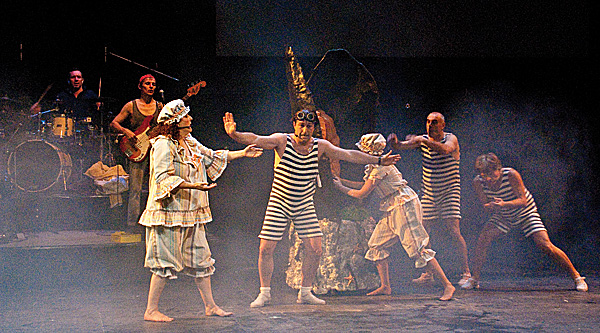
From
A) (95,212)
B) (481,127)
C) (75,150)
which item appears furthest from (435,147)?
(75,150)

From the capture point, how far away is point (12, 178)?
26.7 ft

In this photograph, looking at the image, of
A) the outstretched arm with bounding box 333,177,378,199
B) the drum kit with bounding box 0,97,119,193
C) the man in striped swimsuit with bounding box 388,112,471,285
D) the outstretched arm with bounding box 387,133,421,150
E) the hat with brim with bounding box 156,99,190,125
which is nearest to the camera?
the hat with brim with bounding box 156,99,190,125

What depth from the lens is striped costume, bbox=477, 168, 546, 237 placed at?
5.74m

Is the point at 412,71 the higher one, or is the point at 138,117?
the point at 412,71

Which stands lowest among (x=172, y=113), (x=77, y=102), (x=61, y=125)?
(x=172, y=113)

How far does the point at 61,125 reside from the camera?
8.50m

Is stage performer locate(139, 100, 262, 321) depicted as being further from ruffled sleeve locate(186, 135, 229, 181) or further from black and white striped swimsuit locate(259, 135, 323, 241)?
black and white striped swimsuit locate(259, 135, 323, 241)

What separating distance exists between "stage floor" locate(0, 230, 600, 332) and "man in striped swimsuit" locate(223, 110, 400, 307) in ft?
0.92

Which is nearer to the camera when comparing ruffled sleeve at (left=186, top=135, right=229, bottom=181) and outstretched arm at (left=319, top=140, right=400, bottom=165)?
ruffled sleeve at (left=186, top=135, right=229, bottom=181)

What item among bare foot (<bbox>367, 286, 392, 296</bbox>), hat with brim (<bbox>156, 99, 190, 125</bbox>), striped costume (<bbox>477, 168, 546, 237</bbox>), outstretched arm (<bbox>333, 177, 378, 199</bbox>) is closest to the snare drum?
hat with brim (<bbox>156, 99, 190, 125</bbox>)

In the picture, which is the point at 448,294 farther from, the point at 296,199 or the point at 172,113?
the point at 172,113

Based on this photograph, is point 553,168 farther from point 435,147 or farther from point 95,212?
point 95,212

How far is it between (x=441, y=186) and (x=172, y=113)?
2.86 meters

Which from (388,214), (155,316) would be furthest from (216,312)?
(388,214)
